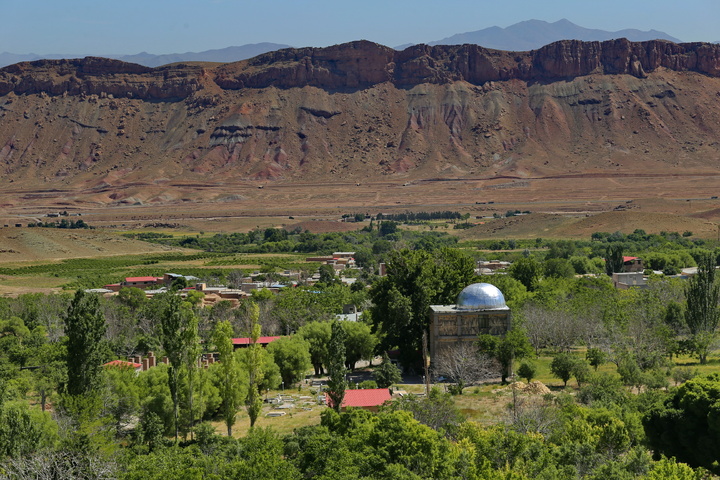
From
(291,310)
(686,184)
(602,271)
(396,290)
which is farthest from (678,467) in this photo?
(686,184)

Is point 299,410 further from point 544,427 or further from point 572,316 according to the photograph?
point 572,316

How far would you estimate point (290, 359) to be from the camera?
5116cm

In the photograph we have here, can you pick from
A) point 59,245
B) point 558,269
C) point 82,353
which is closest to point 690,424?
point 82,353

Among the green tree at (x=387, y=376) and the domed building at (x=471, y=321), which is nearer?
the green tree at (x=387, y=376)

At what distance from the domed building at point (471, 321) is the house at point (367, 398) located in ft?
29.5

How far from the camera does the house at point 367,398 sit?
39844 millimetres

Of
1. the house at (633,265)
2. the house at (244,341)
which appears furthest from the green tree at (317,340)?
the house at (633,265)

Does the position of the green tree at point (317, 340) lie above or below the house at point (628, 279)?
above

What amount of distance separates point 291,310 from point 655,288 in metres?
29.2

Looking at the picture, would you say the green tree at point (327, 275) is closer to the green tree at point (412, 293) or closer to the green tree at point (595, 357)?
the green tree at point (412, 293)

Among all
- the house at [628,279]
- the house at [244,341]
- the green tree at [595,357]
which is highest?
the green tree at [595,357]

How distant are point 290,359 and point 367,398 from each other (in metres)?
10.8

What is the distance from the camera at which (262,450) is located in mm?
28516

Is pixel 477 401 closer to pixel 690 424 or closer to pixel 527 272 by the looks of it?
pixel 690 424
